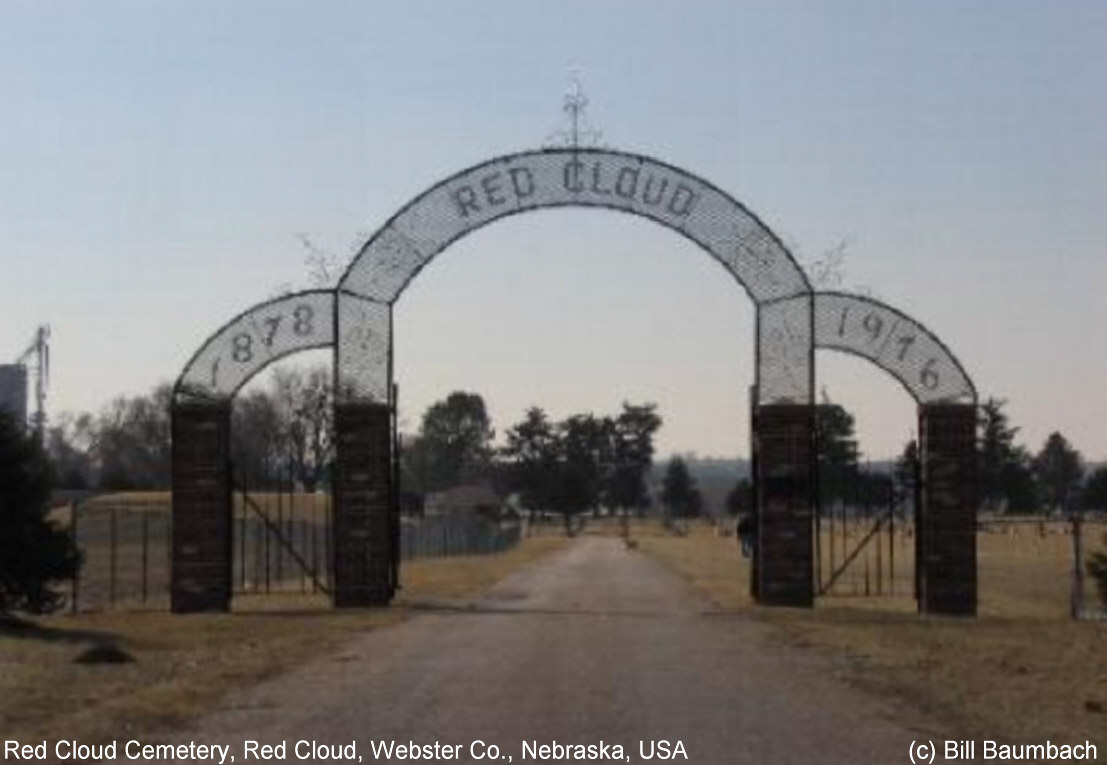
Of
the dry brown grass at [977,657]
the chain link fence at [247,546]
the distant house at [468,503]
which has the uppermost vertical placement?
the distant house at [468,503]

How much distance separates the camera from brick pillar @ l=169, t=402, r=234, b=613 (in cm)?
3152

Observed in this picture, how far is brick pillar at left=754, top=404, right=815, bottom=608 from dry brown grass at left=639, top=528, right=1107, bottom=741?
665mm

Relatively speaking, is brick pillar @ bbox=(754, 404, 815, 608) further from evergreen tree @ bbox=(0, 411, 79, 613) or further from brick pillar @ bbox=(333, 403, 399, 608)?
evergreen tree @ bbox=(0, 411, 79, 613)

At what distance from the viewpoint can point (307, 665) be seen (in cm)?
1984

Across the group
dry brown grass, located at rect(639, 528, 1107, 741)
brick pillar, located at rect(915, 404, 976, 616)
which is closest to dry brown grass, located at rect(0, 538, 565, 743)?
dry brown grass, located at rect(639, 528, 1107, 741)

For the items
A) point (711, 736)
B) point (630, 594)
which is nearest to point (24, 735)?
point (711, 736)

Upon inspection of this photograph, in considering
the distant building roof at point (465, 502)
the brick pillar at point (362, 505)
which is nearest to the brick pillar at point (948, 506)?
the brick pillar at point (362, 505)

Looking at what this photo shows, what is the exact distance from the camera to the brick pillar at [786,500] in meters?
31.4

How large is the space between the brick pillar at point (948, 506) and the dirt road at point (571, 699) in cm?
624

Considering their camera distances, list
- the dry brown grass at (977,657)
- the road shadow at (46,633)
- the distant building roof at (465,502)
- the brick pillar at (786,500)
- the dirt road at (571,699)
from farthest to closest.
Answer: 1. the distant building roof at (465,502)
2. the brick pillar at (786,500)
3. the road shadow at (46,633)
4. the dry brown grass at (977,657)
5. the dirt road at (571,699)

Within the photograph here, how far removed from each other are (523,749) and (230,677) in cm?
611

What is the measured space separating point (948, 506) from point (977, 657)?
10.5 m

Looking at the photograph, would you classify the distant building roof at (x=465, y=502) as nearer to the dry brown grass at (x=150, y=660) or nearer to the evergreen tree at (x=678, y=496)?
the evergreen tree at (x=678, y=496)

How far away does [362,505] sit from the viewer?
3192 cm
